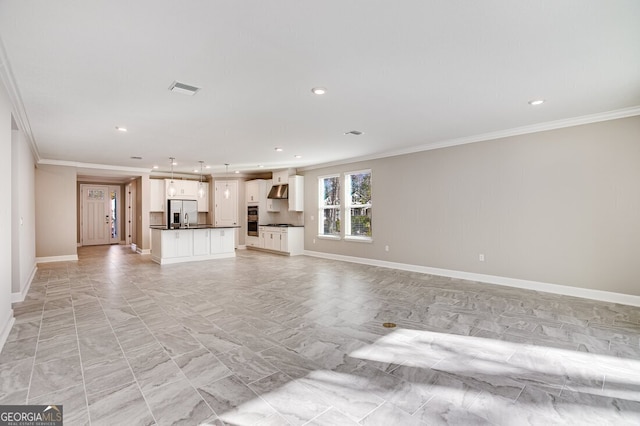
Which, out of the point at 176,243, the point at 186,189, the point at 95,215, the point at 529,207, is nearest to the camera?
the point at 529,207

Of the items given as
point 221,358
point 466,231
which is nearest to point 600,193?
point 466,231

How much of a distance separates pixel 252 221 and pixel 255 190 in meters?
1.07

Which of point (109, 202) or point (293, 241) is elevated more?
point (109, 202)

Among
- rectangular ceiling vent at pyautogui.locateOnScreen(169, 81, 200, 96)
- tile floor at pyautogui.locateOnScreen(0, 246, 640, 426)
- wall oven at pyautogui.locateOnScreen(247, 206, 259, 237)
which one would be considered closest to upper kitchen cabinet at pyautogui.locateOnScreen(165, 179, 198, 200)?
wall oven at pyautogui.locateOnScreen(247, 206, 259, 237)

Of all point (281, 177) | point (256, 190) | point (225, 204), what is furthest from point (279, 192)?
point (225, 204)

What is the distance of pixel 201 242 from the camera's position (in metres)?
8.11

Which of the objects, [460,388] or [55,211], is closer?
[460,388]

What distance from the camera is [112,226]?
12.0 metres

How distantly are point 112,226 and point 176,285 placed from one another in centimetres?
873

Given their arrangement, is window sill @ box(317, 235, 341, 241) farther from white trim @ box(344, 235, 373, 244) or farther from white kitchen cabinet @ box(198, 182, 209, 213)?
white kitchen cabinet @ box(198, 182, 209, 213)

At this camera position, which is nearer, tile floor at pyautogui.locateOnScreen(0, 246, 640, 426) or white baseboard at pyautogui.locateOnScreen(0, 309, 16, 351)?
tile floor at pyautogui.locateOnScreen(0, 246, 640, 426)

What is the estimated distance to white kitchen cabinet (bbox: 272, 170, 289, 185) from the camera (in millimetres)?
9469

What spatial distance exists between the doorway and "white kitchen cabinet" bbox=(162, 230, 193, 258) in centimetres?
605

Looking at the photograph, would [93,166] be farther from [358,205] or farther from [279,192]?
[358,205]
